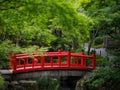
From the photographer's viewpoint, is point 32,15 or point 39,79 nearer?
point 32,15

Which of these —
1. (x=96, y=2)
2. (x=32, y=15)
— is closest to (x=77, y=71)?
(x=96, y=2)

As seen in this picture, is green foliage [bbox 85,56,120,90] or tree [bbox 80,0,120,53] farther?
tree [bbox 80,0,120,53]

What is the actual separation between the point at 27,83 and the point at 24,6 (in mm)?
11350

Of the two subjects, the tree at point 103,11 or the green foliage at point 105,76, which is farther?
the tree at point 103,11

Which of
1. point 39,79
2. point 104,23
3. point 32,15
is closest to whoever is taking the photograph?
point 32,15

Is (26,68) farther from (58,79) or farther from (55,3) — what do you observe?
(55,3)

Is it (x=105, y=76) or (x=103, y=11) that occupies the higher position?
(x=103, y=11)

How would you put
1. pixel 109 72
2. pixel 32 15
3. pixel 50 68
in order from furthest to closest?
1. pixel 50 68
2. pixel 109 72
3. pixel 32 15

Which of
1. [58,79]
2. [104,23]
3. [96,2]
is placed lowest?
[58,79]

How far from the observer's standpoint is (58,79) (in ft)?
75.9

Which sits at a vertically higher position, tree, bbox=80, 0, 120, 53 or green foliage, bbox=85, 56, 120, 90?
tree, bbox=80, 0, 120, 53

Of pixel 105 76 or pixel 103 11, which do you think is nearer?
pixel 105 76

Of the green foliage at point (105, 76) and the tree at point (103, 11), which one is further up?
the tree at point (103, 11)

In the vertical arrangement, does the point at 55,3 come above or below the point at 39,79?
above
